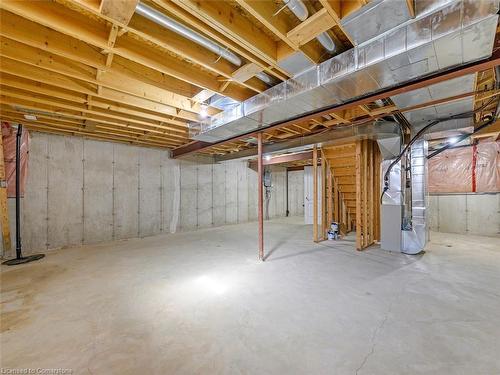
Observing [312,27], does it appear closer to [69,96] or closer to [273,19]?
[273,19]

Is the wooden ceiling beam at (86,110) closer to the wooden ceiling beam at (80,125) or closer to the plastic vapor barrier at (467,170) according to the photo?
the wooden ceiling beam at (80,125)

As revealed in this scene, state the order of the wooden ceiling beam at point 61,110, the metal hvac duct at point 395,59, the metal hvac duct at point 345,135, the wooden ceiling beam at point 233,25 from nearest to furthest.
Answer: the metal hvac duct at point 395,59
the wooden ceiling beam at point 233,25
the wooden ceiling beam at point 61,110
the metal hvac duct at point 345,135

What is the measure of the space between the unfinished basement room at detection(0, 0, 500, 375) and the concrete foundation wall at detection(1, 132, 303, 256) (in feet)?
0.13

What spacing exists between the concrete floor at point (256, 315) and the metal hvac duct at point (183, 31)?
2373 mm

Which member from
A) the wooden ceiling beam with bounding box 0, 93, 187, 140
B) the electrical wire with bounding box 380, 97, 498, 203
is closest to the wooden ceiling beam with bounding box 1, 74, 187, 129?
the wooden ceiling beam with bounding box 0, 93, 187, 140

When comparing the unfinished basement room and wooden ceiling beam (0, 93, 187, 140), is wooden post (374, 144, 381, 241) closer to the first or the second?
the unfinished basement room

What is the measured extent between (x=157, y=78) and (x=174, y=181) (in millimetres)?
3908

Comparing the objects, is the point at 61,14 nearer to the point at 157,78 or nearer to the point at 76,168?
the point at 157,78

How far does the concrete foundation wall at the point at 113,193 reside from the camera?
14.3 feet

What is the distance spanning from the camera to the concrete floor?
1.46 meters

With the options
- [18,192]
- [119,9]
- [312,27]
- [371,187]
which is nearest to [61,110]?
[18,192]

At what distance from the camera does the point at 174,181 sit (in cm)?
623

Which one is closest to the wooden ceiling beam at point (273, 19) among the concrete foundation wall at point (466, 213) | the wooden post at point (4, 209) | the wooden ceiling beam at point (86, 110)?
the wooden ceiling beam at point (86, 110)

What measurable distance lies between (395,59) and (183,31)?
164cm
